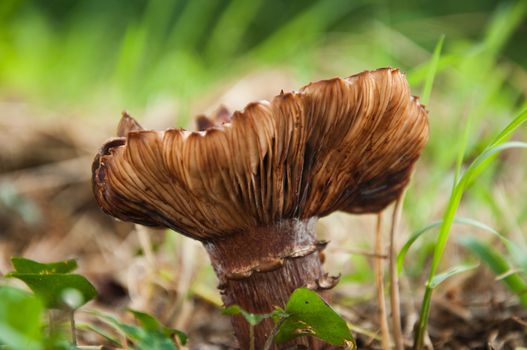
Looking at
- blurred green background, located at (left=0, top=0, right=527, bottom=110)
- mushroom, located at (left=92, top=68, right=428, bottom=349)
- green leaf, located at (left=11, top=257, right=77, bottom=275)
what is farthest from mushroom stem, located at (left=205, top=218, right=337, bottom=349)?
blurred green background, located at (left=0, top=0, right=527, bottom=110)

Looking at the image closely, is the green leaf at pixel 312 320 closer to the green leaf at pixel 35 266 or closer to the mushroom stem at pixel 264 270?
the mushroom stem at pixel 264 270

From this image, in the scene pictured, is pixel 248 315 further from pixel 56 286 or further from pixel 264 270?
pixel 56 286

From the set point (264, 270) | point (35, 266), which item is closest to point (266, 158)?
point (264, 270)

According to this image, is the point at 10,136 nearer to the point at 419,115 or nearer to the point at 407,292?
the point at 407,292

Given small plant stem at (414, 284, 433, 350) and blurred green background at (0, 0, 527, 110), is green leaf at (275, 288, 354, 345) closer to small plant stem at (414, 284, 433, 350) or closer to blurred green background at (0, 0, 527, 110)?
small plant stem at (414, 284, 433, 350)

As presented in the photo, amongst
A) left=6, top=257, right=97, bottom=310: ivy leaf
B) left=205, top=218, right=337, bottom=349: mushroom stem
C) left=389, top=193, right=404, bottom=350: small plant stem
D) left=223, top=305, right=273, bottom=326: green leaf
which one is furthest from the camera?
left=389, top=193, right=404, bottom=350: small plant stem

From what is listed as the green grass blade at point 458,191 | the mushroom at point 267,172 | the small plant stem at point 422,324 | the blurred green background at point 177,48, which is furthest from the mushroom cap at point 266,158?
the blurred green background at point 177,48

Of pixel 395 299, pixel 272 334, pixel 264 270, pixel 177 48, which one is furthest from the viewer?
pixel 177 48
